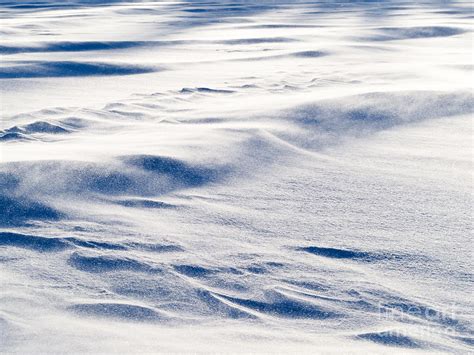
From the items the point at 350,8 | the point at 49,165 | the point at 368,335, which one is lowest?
the point at 368,335

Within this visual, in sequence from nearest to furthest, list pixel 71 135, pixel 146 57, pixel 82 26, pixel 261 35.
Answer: pixel 71 135 → pixel 146 57 → pixel 261 35 → pixel 82 26

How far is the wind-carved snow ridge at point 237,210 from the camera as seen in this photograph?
93cm

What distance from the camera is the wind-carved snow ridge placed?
36.8 inches

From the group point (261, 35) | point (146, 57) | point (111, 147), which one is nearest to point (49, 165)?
point (111, 147)

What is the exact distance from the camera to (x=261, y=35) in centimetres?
389

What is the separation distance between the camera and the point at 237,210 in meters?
1.32

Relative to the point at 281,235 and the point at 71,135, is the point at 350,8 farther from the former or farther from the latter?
the point at 281,235

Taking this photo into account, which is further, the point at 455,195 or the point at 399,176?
the point at 399,176

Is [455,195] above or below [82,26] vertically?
below

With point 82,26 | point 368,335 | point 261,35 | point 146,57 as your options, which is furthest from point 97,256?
point 82,26

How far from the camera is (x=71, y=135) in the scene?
5.88 feet

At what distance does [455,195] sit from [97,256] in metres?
0.71

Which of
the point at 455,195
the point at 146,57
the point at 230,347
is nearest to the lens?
the point at 230,347

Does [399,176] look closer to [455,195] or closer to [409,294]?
[455,195]
